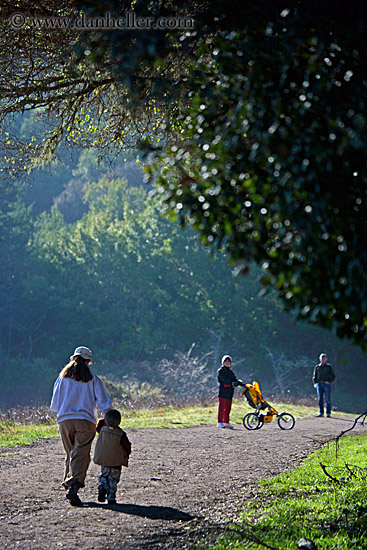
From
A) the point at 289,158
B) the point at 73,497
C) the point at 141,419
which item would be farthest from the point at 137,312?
the point at 289,158

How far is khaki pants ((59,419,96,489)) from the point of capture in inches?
311

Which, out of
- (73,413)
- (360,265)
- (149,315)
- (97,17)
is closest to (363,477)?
(73,413)

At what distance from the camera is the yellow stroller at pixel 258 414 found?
17016mm

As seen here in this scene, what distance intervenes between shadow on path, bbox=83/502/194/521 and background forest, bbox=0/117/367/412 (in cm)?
4308

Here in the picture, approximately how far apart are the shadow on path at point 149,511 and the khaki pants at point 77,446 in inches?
13.4

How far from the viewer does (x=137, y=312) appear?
5828cm

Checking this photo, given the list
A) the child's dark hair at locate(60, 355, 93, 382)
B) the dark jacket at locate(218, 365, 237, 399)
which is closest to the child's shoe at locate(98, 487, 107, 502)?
the child's dark hair at locate(60, 355, 93, 382)

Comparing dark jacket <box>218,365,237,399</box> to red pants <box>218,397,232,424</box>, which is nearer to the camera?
dark jacket <box>218,365,237,399</box>

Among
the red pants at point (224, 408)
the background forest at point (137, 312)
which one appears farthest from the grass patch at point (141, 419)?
the background forest at point (137, 312)

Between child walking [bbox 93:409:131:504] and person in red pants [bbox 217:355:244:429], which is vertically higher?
person in red pants [bbox 217:355:244:429]

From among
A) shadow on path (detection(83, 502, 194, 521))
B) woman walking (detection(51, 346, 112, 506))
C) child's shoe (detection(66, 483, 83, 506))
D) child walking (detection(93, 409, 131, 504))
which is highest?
woman walking (detection(51, 346, 112, 506))

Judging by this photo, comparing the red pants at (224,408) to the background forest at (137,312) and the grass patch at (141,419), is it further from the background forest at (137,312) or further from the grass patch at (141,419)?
the background forest at (137,312)

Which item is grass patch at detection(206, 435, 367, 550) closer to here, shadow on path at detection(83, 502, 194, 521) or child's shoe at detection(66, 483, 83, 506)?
shadow on path at detection(83, 502, 194, 521)

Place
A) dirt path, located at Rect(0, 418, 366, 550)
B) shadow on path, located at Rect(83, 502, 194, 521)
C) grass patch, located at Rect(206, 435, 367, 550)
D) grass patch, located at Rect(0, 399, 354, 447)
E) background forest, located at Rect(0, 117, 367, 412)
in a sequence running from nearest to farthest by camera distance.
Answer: grass patch, located at Rect(206, 435, 367, 550) → dirt path, located at Rect(0, 418, 366, 550) → shadow on path, located at Rect(83, 502, 194, 521) → grass patch, located at Rect(0, 399, 354, 447) → background forest, located at Rect(0, 117, 367, 412)
